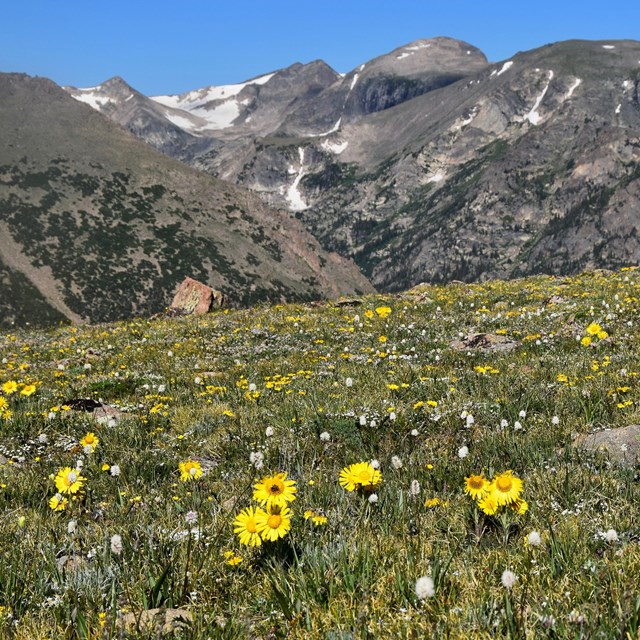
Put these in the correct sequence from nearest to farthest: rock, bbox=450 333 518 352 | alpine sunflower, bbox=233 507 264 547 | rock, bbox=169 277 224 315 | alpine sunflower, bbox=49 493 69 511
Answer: alpine sunflower, bbox=233 507 264 547 < alpine sunflower, bbox=49 493 69 511 < rock, bbox=450 333 518 352 < rock, bbox=169 277 224 315

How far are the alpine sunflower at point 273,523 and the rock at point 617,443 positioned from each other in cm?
368

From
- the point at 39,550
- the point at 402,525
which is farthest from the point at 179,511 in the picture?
the point at 402,525

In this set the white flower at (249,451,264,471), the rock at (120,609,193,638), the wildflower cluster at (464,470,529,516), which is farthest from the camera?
the white flower at (249,451,264,471)

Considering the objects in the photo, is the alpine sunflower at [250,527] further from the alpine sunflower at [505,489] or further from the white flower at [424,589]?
the alpine sunflower at [505,489]

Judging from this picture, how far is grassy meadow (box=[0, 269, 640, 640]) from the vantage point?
3.19 meters

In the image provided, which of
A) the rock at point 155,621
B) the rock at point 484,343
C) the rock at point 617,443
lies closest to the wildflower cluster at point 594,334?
the rock at point 484,343

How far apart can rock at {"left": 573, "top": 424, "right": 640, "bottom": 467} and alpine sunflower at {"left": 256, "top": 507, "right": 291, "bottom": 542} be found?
12.1 ft

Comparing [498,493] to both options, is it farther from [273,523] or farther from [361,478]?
[273,523]

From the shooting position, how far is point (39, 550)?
14.2ft

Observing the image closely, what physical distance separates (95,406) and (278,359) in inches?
191

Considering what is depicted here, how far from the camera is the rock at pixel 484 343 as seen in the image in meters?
12.6

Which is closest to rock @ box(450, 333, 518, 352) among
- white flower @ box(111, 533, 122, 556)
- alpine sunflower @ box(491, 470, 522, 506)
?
alpine sunflower @ box(491, 470, 522, 506)

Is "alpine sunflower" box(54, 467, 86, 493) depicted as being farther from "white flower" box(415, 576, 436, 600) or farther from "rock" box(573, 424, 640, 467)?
"rock" box(573, 424, 640, 467)

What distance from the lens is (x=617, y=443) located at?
6.13 meters
